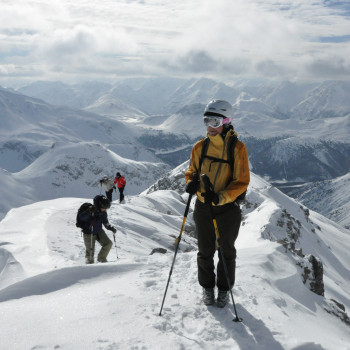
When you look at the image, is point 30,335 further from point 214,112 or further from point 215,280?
point 214,112

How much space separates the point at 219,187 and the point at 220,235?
970 mm

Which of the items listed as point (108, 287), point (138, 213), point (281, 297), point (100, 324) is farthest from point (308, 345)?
point (138, 213)

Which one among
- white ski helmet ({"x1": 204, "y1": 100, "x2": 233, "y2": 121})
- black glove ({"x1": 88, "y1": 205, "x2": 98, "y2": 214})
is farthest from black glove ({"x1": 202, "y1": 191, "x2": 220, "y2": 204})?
black glove ({"x1": 88, "y1": 205, "x2": 98, "y2": 214})

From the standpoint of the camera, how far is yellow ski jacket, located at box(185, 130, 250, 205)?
258 inches

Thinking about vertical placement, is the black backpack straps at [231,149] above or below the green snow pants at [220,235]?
above

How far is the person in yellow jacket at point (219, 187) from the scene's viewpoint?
6.59m

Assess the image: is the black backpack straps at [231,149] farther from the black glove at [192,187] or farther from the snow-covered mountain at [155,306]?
the snow-covered mountain at [155,306]

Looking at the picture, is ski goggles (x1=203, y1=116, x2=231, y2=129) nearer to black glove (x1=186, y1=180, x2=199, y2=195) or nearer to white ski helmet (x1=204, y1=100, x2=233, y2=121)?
white ski helmet (x1=204, y1=100, x2=233, y2=121)

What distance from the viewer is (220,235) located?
22.5 ft

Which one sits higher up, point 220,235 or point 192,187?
point 192,187

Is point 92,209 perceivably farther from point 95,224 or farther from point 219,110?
point 219,110

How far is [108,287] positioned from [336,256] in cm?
4981

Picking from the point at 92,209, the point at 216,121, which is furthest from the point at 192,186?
the point at 92,209

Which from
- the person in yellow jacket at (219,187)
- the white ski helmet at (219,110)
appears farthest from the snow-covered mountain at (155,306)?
the white ski helmet at (219,110)
